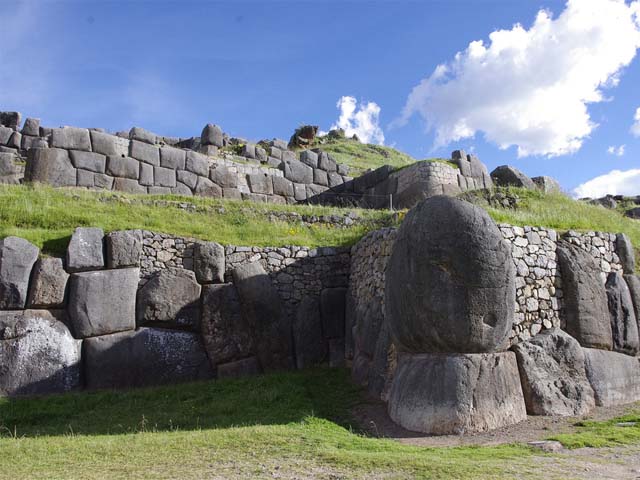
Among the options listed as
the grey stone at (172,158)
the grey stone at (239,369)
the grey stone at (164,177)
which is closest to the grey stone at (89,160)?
the grey stone at (164,177)

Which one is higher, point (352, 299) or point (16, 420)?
point (352, 299)

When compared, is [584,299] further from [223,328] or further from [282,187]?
[282,187]

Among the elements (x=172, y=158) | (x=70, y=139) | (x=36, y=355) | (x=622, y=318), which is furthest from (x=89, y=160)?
Answer: (x=622, y=318)

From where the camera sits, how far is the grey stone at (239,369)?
11984 mm

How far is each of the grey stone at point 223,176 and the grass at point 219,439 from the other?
406 inches

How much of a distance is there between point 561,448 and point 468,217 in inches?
137

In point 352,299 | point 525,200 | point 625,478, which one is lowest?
point 625,478

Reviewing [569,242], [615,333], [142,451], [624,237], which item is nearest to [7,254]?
[142,451]

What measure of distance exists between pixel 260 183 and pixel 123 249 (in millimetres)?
10110

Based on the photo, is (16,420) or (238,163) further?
(238,163)

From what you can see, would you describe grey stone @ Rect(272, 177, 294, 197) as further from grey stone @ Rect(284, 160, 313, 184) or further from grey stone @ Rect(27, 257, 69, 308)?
grey stone @ Rect(27, 257, 69, 308)

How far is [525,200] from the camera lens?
48.1 feet

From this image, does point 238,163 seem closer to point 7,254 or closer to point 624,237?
point 7,254

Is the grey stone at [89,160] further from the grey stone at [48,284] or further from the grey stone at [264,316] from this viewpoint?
the grey stone at [264,316]
